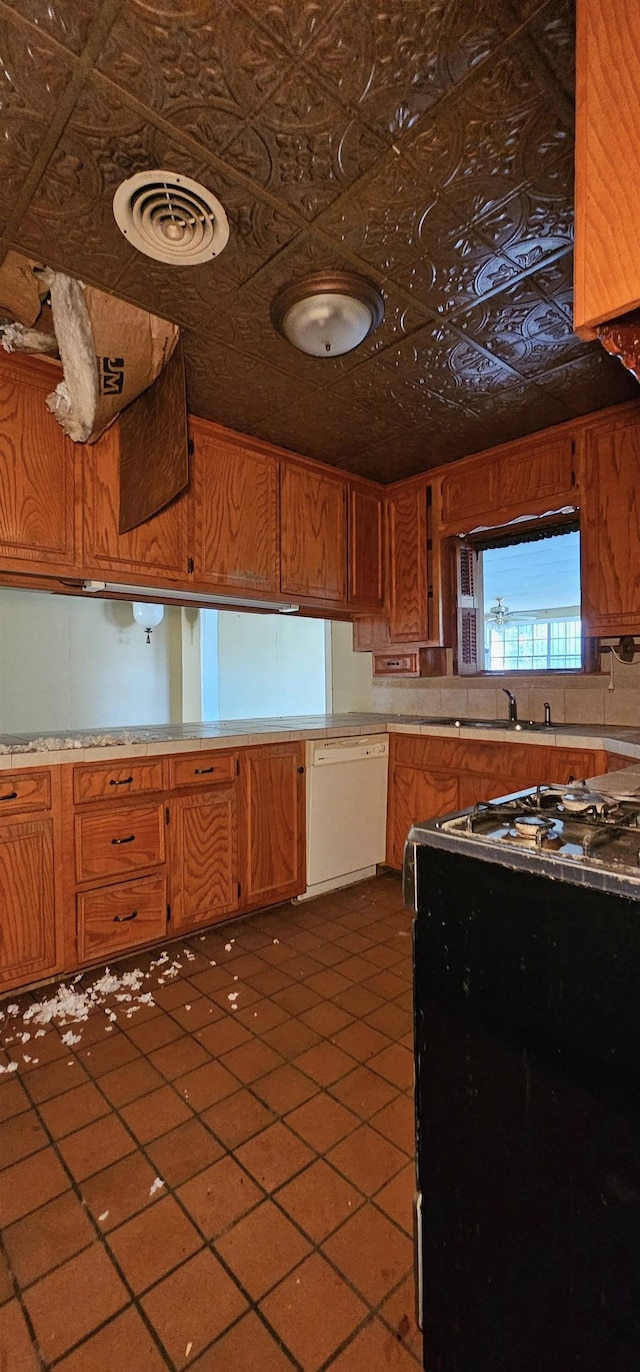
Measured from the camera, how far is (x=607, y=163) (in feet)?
2.22

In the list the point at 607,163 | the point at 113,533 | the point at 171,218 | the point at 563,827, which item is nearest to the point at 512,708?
the point at 113,533

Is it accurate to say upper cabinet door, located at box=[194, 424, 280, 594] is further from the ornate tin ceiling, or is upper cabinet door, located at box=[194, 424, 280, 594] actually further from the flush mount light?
the flush mount light

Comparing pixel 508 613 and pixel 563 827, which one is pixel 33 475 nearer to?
pixel 563 827

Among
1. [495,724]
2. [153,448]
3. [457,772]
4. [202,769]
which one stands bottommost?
[457,772]

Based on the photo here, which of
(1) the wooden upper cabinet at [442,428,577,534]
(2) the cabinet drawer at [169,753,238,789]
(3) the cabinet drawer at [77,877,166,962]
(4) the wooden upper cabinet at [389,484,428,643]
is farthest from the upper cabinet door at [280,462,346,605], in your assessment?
(3) the cabinet drawer at [77,877,166,962]

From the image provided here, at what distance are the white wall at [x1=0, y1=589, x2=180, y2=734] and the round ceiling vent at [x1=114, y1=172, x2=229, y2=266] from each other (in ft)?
11.3

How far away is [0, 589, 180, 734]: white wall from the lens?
4.73 m

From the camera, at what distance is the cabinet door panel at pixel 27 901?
6.73 ft

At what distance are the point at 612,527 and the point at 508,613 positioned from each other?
1.62 metres

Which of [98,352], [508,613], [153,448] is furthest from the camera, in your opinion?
[508,613]

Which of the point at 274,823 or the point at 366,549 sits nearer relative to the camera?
the point at 274,823

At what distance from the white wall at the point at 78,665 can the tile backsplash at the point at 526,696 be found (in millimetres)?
2351

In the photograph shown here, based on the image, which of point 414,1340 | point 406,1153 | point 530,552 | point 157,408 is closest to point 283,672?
point 530,552

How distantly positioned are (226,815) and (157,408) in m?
1.72
